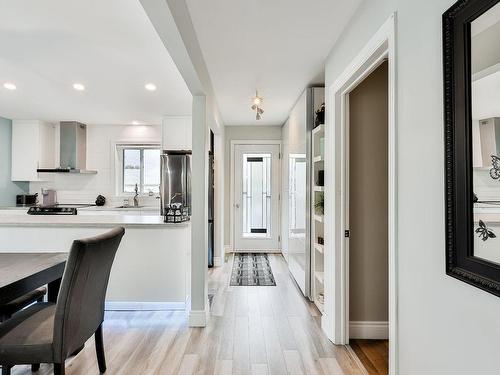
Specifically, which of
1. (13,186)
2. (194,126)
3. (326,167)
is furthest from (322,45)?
(13,186)

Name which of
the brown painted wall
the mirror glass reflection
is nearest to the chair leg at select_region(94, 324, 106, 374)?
the brown painted wall

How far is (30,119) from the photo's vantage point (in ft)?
17.8

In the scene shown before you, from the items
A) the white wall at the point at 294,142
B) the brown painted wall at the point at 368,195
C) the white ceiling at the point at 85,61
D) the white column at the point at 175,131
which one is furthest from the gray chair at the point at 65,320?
the white column at the point at 175,131

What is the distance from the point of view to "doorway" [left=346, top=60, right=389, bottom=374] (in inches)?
104

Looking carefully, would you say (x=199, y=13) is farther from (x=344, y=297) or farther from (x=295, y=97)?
(x=344, y=297)

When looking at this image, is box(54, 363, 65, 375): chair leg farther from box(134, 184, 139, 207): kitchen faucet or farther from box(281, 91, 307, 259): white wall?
box(134, 184, 139, 207): kitchen faucet

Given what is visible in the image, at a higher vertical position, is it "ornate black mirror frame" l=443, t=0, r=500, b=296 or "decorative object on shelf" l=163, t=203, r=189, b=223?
"ornate black mirror frame" l=443, t=0, r=500, b=296

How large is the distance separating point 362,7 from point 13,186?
6.23 metres

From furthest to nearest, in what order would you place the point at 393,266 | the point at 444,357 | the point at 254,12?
the point at 254,12, the point at 393,266, the point at 444,357

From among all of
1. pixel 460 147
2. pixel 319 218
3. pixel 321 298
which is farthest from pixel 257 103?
pixel 460 147

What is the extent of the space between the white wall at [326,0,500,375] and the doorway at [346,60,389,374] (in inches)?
44.3

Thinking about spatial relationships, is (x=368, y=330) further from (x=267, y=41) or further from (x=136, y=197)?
(x=136, y=197)

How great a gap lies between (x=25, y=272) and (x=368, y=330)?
101 inches

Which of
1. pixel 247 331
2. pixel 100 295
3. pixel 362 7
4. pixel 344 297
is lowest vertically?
pixel 247 331
